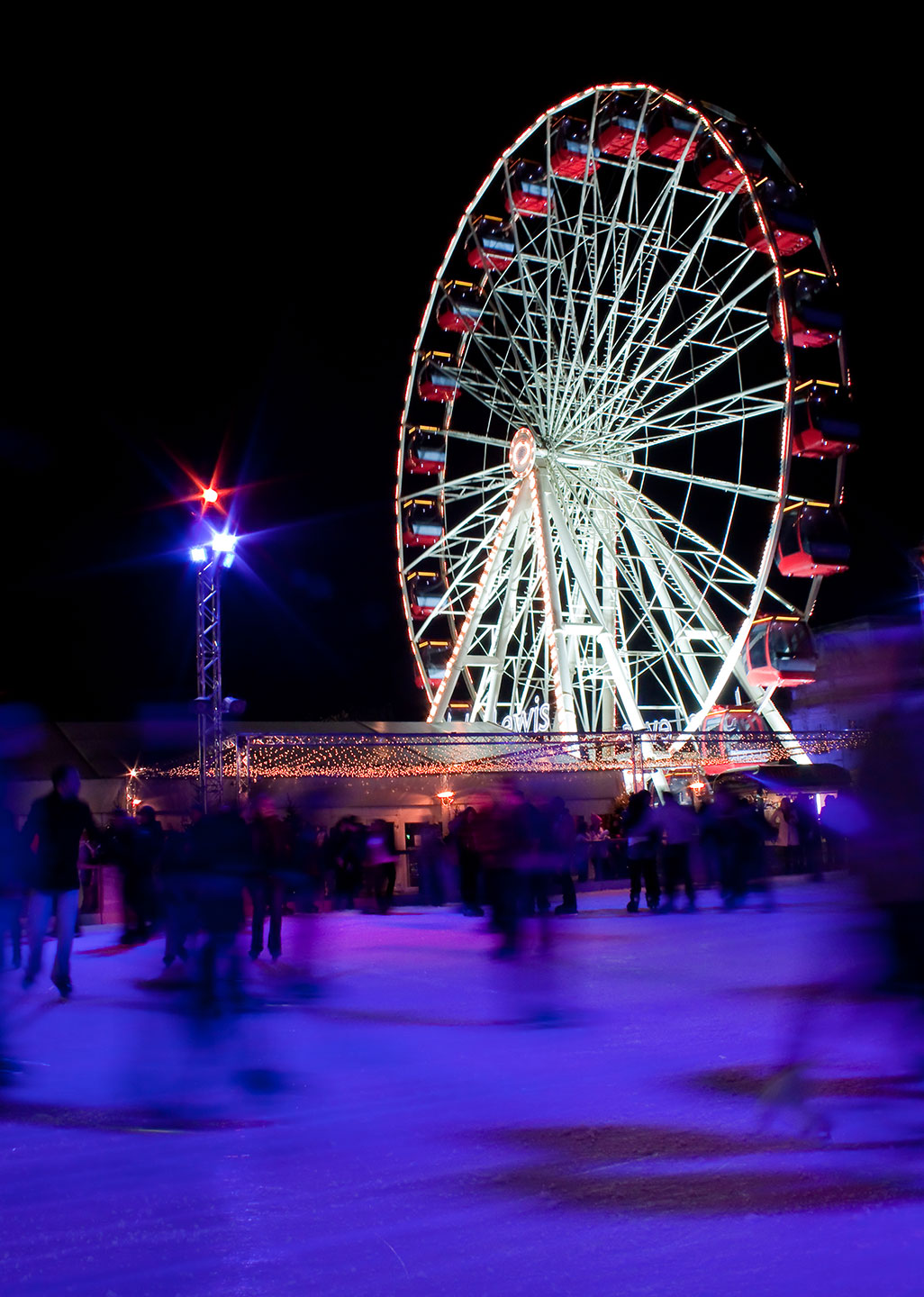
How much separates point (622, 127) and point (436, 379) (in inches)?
222

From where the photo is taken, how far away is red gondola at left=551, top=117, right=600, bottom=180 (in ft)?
71.1

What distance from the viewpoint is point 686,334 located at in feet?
69.3

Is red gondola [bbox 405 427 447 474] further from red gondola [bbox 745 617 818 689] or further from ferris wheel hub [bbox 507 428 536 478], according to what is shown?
red gondola [bbox 745 617 818 689]

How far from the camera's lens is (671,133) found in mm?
20938

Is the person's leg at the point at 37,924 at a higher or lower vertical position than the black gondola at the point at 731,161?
lower

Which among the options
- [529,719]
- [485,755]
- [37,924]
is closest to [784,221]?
[529,719]

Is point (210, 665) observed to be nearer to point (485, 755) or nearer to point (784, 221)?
point (485, 755)

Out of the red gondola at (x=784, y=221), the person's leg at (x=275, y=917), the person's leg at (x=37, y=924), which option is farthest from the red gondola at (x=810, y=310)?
the person's leg at (x=37, y=924)

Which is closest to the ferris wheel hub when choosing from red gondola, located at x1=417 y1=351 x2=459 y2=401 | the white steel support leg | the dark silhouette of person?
the white steel support leg

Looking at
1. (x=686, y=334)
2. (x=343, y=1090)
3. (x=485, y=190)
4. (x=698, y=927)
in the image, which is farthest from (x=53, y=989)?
(x=485, y=190)

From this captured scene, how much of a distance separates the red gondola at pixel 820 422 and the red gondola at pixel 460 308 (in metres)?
6.43

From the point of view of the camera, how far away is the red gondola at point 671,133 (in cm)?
2086

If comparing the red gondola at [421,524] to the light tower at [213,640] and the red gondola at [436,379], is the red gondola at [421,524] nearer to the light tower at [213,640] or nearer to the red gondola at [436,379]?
the red gondola at [436,379]

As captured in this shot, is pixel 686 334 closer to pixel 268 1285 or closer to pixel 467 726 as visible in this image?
pixel 467 726
